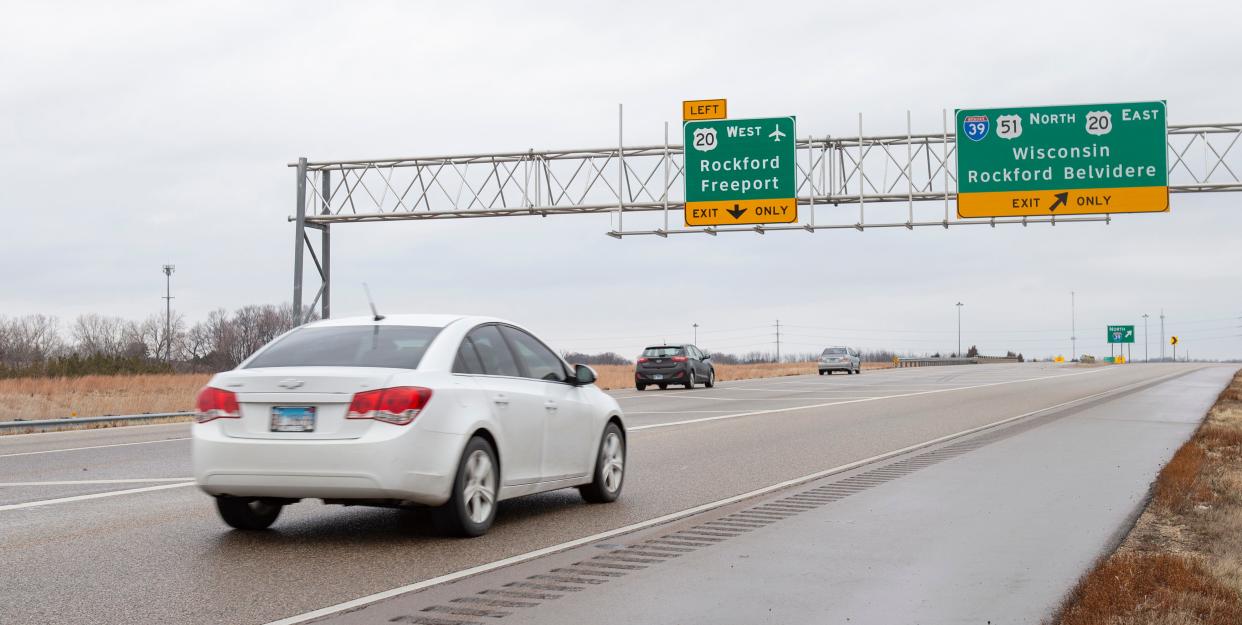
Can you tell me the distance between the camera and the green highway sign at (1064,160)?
107 feet

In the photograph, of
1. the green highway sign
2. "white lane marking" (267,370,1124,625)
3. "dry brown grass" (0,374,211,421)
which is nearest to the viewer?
"white lane marking" (267,370,1124,625)

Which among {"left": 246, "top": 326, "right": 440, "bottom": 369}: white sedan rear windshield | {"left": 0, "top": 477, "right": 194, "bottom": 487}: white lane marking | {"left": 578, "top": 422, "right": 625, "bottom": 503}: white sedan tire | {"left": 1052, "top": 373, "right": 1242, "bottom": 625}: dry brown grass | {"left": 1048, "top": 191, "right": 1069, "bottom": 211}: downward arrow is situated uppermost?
{"left": 1048, "top": 191, "right": 1069, "bottom": 211}: downward arrow

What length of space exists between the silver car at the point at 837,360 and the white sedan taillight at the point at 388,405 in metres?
56.3

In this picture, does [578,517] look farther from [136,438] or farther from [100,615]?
[136,438]

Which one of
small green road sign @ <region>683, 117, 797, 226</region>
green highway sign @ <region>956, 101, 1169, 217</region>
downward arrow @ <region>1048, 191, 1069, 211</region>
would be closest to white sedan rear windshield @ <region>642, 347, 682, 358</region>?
small green road sign @ <region>683, 117, 797, 226</region>

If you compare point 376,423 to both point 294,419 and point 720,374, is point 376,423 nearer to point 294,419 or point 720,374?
point 294,419

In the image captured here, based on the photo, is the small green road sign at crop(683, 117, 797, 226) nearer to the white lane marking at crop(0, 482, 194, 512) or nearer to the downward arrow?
the downward arrow

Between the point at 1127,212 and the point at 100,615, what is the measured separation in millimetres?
30824

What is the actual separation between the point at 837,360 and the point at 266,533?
56.7 m

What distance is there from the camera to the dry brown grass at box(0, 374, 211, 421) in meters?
28.2

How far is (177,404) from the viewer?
29484mm

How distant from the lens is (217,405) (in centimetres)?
832

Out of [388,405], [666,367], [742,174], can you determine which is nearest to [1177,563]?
[388,405]

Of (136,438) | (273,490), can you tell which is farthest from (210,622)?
(136,438)
